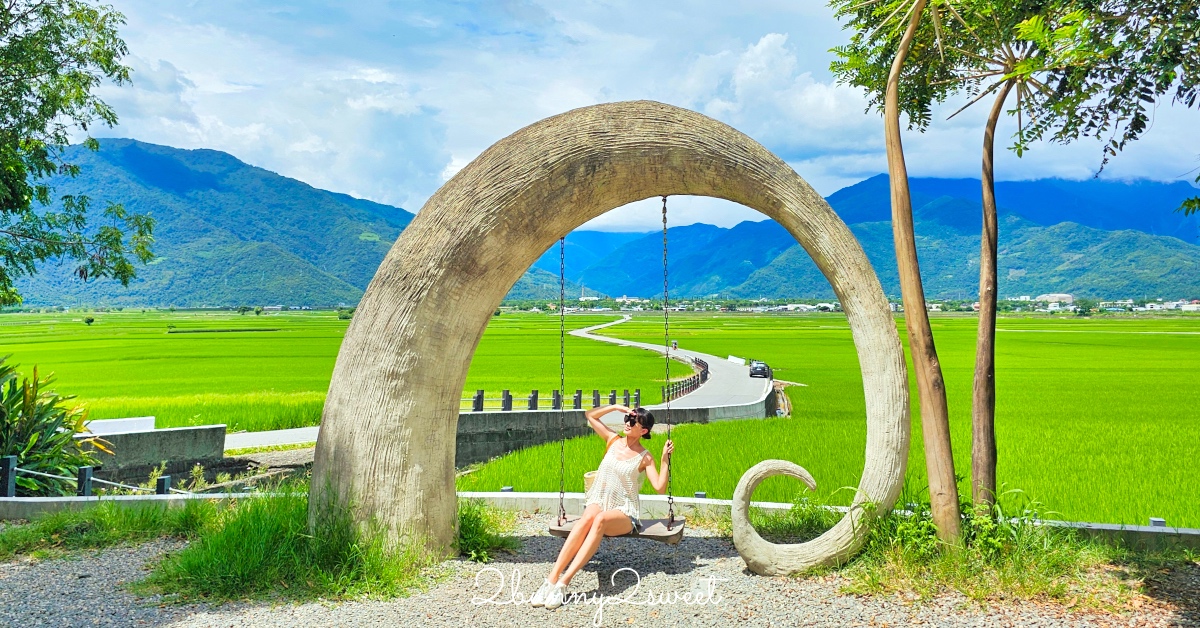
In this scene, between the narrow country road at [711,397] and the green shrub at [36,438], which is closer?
the green shrub at [36,438]

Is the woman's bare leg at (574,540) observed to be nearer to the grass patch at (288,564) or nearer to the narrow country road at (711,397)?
the grass patch at (288,564)

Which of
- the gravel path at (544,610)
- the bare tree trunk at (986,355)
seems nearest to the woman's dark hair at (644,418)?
the gravel path at (544,610)

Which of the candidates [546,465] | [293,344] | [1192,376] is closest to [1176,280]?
[1192,376]

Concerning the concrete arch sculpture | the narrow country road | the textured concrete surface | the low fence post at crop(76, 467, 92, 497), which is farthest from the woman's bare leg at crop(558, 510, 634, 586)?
the narrow country road

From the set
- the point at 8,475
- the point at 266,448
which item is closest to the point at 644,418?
the point at 8,475

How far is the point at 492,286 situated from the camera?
5988 millimetres

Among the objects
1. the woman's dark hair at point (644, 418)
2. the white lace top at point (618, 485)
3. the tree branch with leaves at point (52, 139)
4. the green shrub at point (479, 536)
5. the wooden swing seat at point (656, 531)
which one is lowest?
the green shrub at point (479, 536)

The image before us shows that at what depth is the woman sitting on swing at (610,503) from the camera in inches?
205

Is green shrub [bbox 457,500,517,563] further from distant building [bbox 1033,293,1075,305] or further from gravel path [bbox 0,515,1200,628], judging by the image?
distant building [bbox 1033,293,1075,305]

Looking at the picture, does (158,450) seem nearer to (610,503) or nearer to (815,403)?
(610,503)

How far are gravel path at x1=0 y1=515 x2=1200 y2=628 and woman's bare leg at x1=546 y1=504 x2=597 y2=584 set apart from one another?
0.87ft

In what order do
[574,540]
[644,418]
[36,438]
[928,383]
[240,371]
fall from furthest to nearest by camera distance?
[240,371] < [36,438] < [644,418] < [928,383] < [574,540]

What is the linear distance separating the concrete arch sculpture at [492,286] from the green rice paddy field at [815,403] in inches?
84.0

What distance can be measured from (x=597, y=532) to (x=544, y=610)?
67cm
